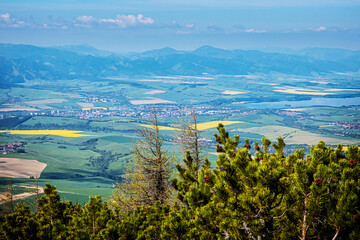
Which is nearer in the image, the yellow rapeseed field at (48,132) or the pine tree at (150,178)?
the pine tree at (150,178)

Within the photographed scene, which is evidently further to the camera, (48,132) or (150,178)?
(48,132)

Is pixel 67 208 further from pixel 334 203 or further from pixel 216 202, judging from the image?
pixel 334 203

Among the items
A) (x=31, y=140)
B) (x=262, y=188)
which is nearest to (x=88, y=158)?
(x=31, y=140)

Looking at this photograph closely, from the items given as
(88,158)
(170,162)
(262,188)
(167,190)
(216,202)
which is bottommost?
(88,158)

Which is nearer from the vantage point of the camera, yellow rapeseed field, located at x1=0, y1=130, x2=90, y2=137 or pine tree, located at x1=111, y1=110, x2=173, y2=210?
pine tree, located at x1=111, y1=110, x2=173, y2=210

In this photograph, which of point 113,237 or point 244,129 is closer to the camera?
point 113,237

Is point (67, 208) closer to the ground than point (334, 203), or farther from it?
closer to the ground

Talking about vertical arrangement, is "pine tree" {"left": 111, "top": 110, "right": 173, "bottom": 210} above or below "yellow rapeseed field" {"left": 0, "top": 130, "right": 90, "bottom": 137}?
above

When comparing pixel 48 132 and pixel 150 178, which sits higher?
pixel 150 178

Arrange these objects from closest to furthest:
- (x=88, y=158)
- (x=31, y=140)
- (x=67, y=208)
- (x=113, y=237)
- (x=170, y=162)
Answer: (x=113, y=237)
(x=67, y=208)
(x=170, y=162)
(x=88, y=158)
(x=31, y=140)

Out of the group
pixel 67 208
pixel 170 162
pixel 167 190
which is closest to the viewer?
pixel 67 208

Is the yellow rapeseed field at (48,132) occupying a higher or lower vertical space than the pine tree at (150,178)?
lower
